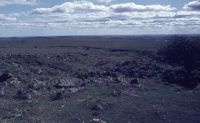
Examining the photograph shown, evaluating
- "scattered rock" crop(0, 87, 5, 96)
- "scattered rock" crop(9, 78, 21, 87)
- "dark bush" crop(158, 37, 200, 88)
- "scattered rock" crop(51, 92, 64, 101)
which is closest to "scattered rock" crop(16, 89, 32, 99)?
"scattered rock" crop(0, 87, 5, 96)

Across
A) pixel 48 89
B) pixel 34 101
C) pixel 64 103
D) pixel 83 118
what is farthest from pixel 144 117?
pixel 48 89

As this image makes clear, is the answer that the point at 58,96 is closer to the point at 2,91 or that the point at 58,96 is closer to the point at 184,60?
the point at 2,91

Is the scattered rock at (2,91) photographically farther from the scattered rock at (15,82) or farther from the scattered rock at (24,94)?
the scattered rock at (15,82)

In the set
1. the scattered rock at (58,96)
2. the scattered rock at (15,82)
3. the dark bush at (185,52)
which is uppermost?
the dark bush at (185,52)

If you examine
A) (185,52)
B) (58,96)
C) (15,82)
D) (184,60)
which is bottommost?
(15,82)

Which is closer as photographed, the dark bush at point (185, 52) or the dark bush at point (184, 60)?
the dark bush at point (184, 60)

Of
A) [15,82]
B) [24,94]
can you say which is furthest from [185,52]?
[24,94]

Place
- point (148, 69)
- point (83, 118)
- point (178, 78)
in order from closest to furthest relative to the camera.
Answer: point (83, 118) < point (178, 78) < point (148, 69)

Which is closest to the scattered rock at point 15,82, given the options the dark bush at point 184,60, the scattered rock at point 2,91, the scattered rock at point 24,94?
the scattered rock at point 2,91

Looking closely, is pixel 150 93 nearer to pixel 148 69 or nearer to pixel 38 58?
pixel 148 69
